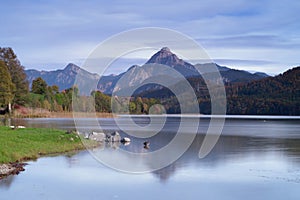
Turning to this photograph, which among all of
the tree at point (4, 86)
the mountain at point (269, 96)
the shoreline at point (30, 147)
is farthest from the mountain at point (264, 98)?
the shoreline at point (30, 147)

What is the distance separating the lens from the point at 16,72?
8644cm

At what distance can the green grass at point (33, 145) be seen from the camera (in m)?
25.2

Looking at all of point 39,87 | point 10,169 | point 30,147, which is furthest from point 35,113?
point 10,169

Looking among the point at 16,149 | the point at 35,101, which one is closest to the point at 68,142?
the point at 16,149

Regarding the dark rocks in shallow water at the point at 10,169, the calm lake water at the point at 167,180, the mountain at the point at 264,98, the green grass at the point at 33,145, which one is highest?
the mountain at the point at 264,98

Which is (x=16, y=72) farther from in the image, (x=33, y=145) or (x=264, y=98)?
(x=264, y=98)

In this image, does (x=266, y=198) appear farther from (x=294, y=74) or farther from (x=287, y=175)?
(x=294, y=74)

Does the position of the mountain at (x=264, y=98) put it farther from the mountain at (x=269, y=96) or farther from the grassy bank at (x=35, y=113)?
the grassy bank at (x=35, y=113)

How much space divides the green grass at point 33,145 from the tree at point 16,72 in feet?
175

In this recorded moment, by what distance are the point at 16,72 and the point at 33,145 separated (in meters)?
60.2

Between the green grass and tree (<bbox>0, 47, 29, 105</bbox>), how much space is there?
53.3m

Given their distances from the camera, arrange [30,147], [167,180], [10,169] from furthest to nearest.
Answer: [30,147] → [10,169] → [167,180]

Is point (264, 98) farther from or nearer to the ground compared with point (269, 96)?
nearer to the ground

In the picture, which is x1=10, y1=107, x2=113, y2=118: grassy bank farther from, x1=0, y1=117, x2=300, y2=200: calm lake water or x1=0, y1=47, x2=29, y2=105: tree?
x1=0, y1=117, x2=300, y2=200: calm lake water
